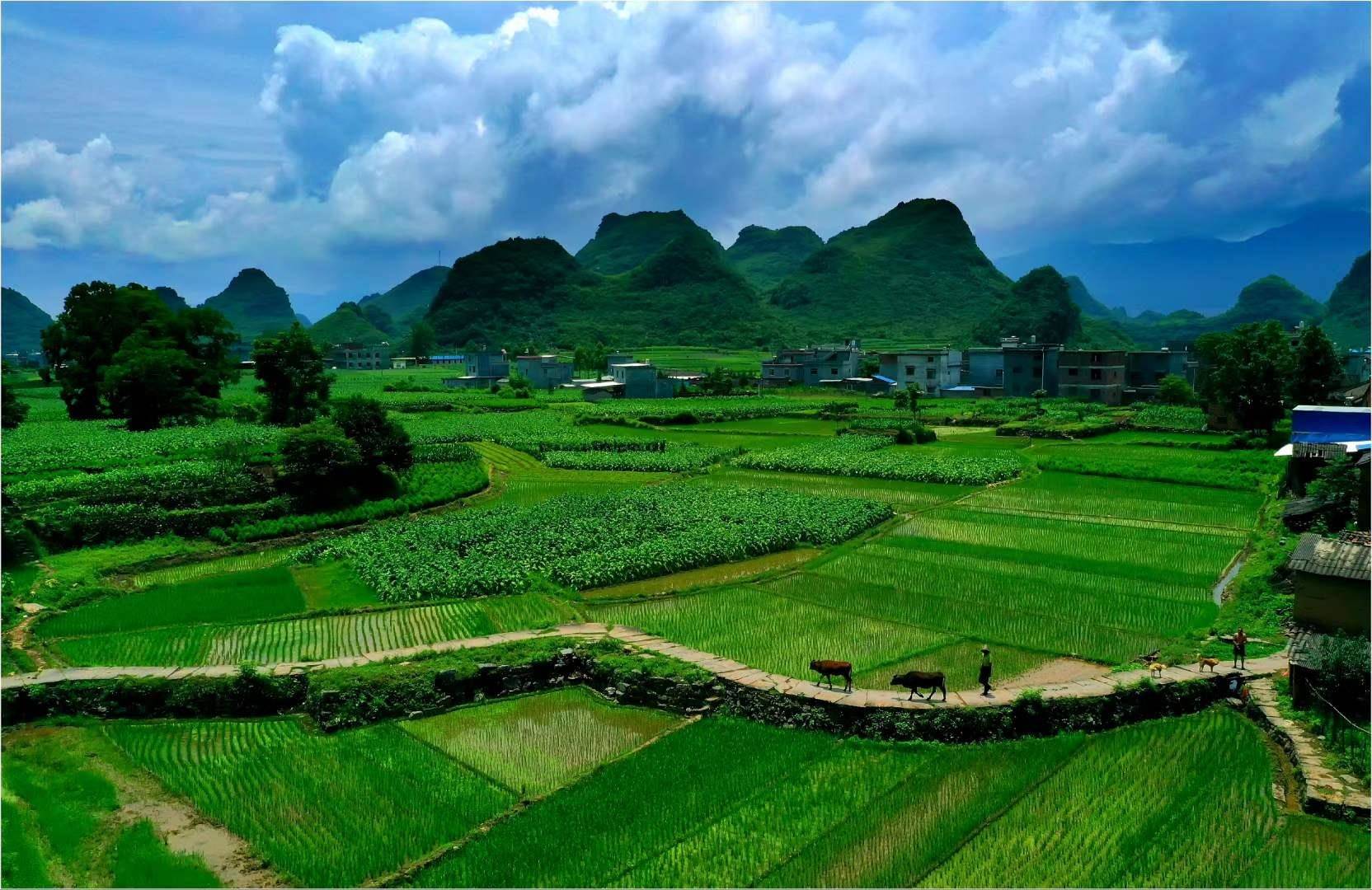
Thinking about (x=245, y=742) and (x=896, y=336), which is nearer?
(x=245, y=742)

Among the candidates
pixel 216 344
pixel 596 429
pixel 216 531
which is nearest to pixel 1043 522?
pixel 216 531

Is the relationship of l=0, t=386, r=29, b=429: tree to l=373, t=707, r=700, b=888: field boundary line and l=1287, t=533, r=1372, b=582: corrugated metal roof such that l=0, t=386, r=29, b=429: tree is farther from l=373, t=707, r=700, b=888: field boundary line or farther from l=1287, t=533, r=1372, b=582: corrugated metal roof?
l=1287, t=533, r=1372, b=582: corrugated metal roof

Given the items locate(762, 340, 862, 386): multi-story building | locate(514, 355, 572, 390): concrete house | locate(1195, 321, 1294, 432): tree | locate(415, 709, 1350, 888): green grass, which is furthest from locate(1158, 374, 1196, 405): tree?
locate(415, 709, 1350, 888): green grass

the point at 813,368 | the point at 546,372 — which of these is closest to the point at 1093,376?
the point at 813,368

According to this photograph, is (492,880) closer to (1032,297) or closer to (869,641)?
(869,641)

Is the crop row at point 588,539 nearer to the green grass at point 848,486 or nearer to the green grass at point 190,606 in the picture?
the green grass at point 190,606

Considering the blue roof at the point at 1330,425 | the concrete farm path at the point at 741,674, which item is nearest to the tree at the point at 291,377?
the concrete farm path at the point at 741,674

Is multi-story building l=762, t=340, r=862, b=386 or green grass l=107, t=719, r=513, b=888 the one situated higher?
multi-story building l=762, t=340, r=862, b=386
